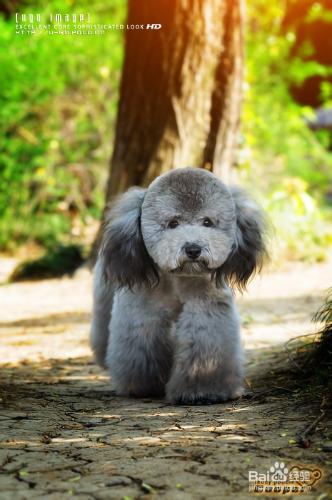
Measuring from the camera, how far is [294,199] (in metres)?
10.8

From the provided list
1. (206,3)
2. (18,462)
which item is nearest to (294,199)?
(206,3)

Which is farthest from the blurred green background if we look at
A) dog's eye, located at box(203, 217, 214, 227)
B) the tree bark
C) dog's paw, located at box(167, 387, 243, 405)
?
dog's paw, located at box(167, 387, 243, 405)

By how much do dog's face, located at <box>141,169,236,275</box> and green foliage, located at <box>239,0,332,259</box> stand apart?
22.2ft

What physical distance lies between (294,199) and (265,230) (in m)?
6.99

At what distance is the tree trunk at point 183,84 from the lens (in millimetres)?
6273

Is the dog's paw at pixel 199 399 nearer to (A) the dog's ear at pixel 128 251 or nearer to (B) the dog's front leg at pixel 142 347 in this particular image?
(B) the dog's front leg at pixel 142 347

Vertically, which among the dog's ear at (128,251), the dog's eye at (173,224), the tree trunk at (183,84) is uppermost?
the tree trunk at (183,84)

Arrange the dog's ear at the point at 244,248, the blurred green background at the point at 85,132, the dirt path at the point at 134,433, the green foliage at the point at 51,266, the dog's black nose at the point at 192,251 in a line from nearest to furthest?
the dirt path at the point at 134,433 → the dog's black nose at the point at 192,251 → the dog's ear at the point at 244,248 → the green foliage at the point at 51,266 → the blurred green background at the point at 85,132

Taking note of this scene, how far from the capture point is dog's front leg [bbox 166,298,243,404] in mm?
3795

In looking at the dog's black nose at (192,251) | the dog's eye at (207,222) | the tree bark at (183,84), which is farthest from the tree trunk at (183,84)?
the dog's black nose at (192,251)

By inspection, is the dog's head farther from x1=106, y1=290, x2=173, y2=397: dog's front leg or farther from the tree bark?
the tree bark

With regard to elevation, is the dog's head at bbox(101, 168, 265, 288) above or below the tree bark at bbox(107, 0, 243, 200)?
below

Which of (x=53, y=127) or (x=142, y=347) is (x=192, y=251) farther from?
(x=53, y=127)

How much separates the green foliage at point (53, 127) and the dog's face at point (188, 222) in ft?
23.4
